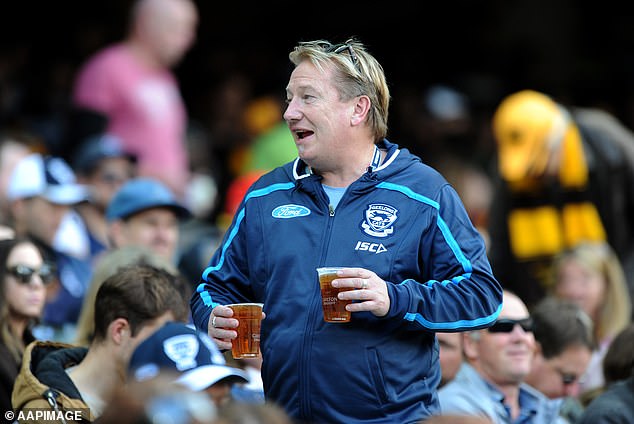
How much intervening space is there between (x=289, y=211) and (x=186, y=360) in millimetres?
644

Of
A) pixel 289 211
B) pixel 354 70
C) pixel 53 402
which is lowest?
pixel 53 402

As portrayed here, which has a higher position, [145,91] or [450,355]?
[145,91]

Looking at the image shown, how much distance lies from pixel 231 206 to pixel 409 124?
413 centimetres

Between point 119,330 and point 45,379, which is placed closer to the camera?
point 45,379

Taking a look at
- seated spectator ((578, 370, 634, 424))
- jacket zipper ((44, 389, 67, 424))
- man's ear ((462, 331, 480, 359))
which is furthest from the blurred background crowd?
jacket zipper ((44, 389, 67, 424))

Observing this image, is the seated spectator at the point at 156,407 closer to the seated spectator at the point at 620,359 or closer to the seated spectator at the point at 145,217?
the seated spectator at the point at 620,359

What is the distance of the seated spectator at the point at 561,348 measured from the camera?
247 inches

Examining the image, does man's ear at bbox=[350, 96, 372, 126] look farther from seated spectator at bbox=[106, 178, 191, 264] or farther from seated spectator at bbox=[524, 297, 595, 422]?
seated spectator at bbox=[106, 178, 191, 264]

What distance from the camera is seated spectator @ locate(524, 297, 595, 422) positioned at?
6.27 metres

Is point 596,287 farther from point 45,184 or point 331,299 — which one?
point 331,299

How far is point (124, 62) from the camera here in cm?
945

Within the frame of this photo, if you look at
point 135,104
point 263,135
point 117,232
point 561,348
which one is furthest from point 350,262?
point 263,135

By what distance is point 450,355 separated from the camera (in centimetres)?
573

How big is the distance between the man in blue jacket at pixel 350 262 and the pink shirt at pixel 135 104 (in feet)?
16.2
